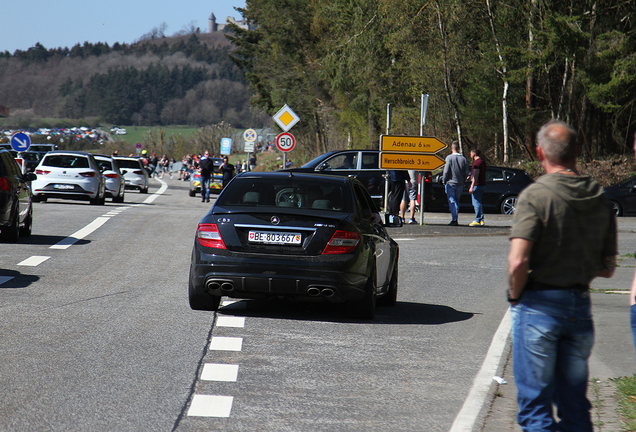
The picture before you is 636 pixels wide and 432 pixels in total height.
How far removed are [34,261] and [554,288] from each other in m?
10.3

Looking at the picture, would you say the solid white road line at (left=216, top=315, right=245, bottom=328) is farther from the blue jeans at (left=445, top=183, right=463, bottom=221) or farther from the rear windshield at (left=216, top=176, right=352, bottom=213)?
the blue jeans at (left=445, top=183, right=463, bottom=221)

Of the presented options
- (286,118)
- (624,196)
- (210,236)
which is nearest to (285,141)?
(286,118)

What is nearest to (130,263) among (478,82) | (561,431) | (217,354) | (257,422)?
(217,354)

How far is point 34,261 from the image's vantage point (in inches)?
502

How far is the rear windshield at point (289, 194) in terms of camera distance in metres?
8.76

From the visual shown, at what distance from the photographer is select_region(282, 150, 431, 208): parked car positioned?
993 inches

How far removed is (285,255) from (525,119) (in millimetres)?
27547

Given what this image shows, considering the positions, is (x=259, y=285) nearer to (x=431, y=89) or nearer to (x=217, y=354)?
(x=217, y=354)

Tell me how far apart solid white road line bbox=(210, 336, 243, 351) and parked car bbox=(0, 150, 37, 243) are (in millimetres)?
8288

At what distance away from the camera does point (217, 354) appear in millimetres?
6809

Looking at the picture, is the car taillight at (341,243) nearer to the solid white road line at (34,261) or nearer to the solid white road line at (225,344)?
the solid white road line at (225,344)

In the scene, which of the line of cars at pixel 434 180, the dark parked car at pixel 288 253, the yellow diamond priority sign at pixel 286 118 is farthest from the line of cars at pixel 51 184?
the dark parked car at pixel 288 253

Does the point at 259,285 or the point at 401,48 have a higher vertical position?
the point at 401,48

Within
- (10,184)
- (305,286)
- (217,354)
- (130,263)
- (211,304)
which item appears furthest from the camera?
(10,184)
